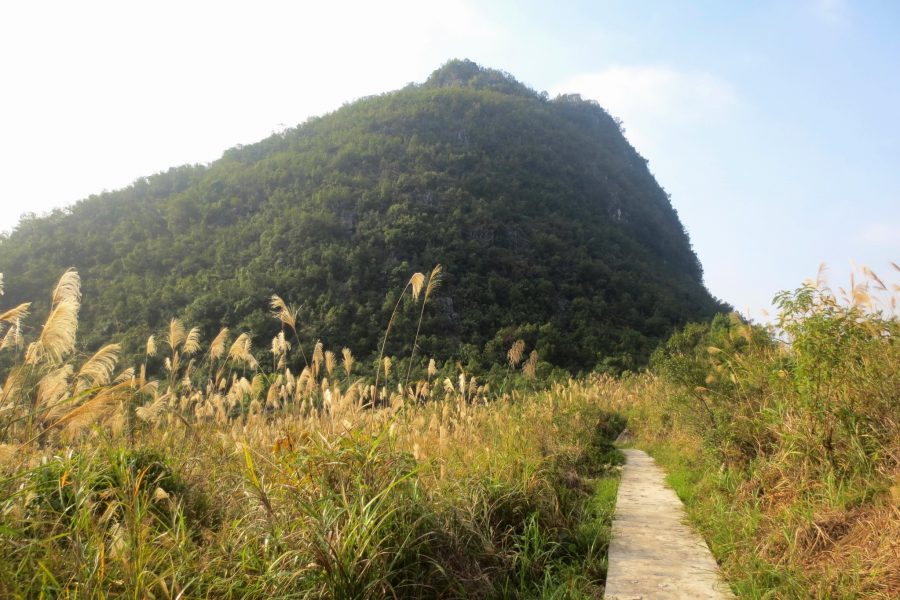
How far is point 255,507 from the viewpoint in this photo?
296cm

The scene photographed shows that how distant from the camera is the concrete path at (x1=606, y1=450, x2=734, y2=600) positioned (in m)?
3.34

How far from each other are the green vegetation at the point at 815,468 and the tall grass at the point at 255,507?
112 centimetres

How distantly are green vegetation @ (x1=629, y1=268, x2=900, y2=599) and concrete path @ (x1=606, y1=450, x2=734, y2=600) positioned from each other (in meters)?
0.15

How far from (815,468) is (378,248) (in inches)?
1613

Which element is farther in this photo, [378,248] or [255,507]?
[378,248]

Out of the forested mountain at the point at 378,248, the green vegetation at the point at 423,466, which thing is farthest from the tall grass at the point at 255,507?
the forested mountain at the point at 378,248

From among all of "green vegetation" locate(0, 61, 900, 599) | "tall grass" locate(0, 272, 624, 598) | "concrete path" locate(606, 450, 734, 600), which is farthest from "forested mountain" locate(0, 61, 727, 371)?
"tall grass" locate(0, 272, 624, 598)

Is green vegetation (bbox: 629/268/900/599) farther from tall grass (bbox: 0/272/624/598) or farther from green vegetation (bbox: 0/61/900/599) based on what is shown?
tall grass (bbox: 0/272/624/598)

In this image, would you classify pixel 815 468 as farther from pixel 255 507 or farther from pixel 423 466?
pixel 255 507

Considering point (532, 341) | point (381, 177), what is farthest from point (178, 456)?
point (381, 177)

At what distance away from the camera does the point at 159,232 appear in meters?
45.6

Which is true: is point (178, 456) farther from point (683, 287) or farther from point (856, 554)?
point (683, 287)

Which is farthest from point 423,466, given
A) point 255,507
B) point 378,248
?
point 378,248

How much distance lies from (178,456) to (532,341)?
32129 millimetres
